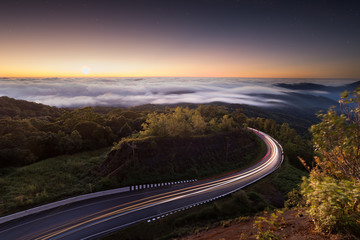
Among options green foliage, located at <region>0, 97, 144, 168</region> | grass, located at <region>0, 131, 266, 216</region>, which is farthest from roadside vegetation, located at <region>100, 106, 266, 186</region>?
green foliage, located at <region>0, 97, 144, 168</region>

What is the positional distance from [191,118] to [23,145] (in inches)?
1699

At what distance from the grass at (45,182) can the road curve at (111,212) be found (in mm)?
2542

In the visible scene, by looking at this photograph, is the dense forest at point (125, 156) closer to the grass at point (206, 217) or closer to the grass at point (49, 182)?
the grass at point (49, 182)

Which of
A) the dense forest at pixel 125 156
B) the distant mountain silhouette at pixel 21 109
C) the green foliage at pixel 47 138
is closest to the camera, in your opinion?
the dense forest at pixel 125 156

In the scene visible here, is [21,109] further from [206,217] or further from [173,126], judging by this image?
[206,217]

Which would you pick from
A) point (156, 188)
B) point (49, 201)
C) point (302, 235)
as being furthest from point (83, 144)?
point (302, 235)

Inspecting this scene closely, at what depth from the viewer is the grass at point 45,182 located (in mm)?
25641

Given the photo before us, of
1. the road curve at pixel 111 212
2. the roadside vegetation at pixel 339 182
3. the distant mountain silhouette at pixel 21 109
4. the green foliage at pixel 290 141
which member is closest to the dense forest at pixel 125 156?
the green foliage at pixel 290 141

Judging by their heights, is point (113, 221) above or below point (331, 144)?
below

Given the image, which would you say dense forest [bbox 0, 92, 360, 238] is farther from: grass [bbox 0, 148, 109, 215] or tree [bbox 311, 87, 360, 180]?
tree [bbox 311, 87, 360, 180]

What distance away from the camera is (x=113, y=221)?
77.5ft

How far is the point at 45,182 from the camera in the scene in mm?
30266

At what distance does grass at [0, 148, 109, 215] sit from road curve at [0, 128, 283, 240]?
2.54m

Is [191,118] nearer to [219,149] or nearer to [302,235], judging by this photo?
[219,149]
